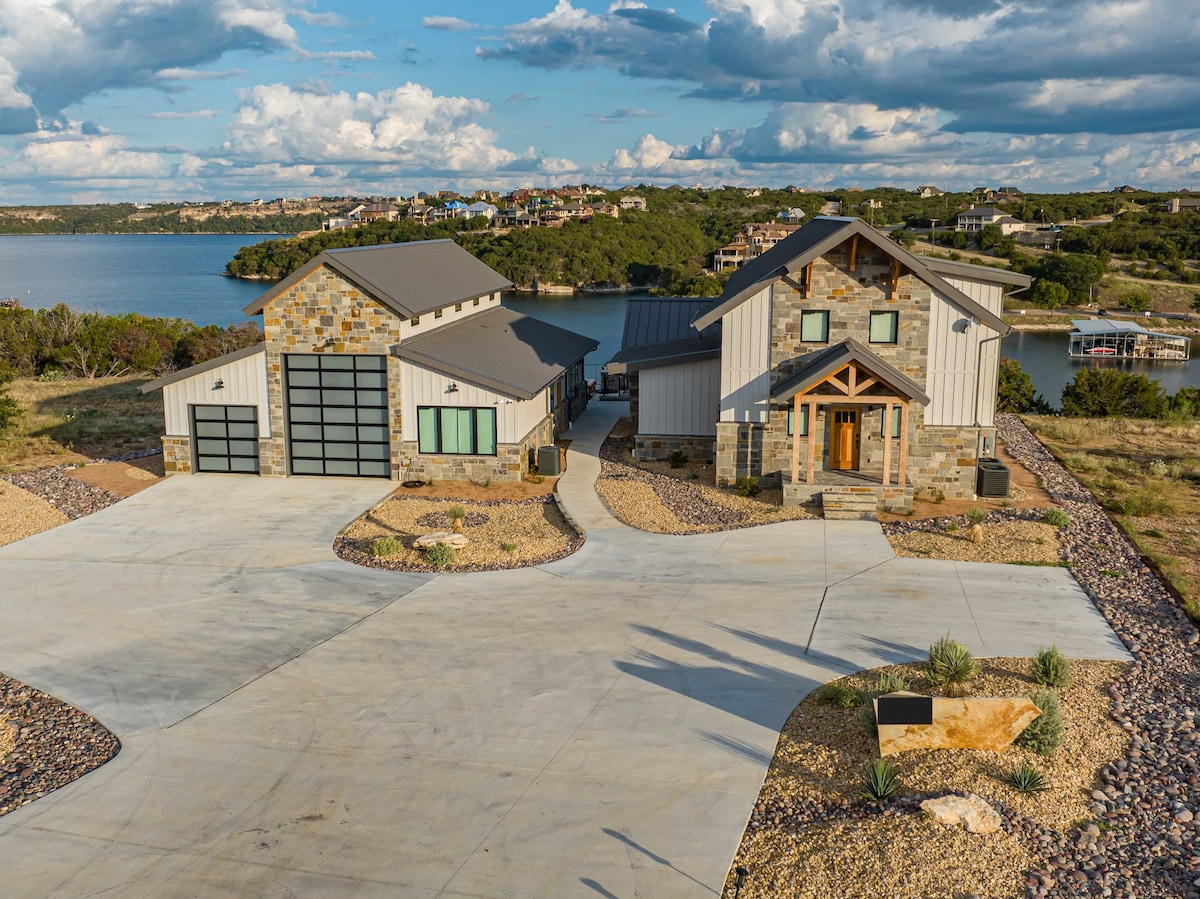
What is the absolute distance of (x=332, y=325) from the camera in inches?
1030

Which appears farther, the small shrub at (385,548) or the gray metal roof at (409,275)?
the gray metal roof at (409,275)

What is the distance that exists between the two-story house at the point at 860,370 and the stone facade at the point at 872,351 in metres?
0.02

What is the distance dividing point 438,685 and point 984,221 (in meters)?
135

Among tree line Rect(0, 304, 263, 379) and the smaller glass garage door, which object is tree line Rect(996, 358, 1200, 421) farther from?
tree line Rect(0, 304, 263, 379)

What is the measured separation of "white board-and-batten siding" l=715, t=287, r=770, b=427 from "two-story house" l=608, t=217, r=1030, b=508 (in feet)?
0.09

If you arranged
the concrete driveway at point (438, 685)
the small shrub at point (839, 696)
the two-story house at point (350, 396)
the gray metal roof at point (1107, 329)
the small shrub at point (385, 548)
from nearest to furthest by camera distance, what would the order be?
the concrete driveway at point (438, 685)
the small shrub at point (839, 696)
the small shrub at point (385, 548)
the two-story house at point (350, 396)
the gray metal roof at point (1107, 329)

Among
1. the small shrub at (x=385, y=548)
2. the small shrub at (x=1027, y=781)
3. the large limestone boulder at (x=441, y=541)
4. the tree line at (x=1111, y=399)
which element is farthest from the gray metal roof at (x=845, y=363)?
the tree line at (x=1111, y=399)

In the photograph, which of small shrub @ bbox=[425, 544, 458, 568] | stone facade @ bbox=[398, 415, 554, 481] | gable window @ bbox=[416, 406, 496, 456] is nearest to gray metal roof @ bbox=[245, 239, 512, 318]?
gable window @ bbox=[416, 406, 496, 456]

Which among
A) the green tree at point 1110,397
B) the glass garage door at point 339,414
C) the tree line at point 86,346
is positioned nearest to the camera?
the glass garage door at point 339,414

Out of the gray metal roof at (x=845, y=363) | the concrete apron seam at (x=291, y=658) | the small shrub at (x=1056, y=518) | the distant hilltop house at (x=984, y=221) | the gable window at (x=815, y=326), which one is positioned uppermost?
A: the distant hilltop house at (x=984, y=221)

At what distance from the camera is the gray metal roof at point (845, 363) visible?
23.0 meters

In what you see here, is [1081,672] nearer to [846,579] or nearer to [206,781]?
[846,579]

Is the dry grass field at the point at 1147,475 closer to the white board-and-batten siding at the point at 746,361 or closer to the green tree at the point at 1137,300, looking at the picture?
the white board-and-batten siding at the point at 746,361

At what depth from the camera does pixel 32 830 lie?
35.3ft
